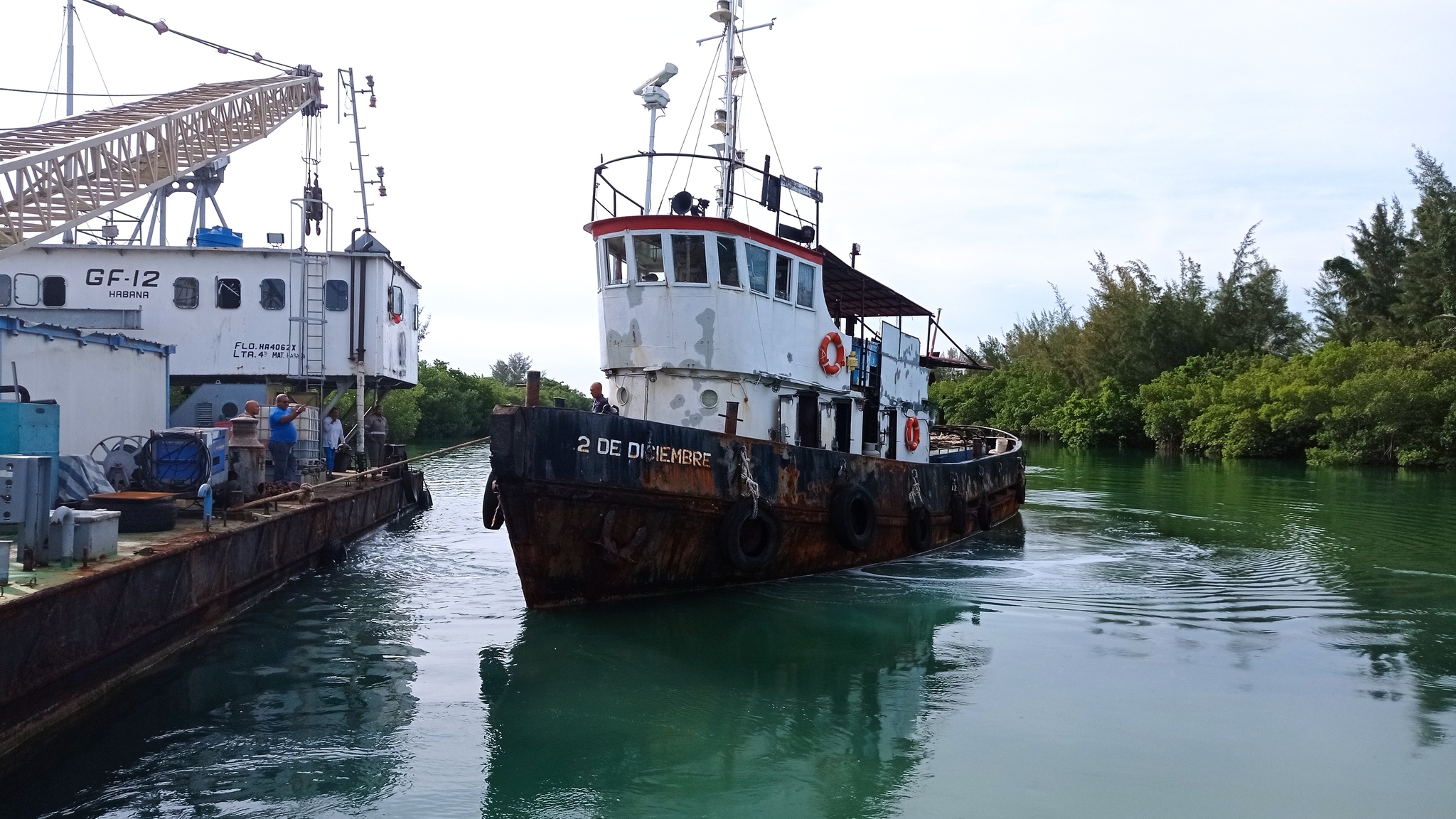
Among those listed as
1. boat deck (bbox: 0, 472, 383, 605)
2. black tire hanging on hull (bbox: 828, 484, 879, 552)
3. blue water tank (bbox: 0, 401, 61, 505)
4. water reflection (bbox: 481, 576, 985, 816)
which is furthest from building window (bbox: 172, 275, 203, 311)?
black tire hanging on hull (bbox: 828, 484, 879, 552)

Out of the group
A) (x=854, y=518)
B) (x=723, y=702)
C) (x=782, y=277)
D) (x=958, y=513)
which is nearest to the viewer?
(x=723, y=702)

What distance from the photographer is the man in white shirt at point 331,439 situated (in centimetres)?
1593

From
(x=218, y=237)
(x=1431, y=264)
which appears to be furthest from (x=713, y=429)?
(x=1431, y=264)

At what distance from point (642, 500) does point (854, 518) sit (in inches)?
130

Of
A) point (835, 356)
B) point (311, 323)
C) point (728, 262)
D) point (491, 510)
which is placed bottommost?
point (491, 510)

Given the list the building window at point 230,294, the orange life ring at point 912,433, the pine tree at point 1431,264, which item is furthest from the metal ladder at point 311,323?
the pine tree at point 1431,264

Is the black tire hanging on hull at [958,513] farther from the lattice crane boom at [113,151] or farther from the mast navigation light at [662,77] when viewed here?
the lattice crane boom at [113,151]

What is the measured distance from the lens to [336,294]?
16.5 metres

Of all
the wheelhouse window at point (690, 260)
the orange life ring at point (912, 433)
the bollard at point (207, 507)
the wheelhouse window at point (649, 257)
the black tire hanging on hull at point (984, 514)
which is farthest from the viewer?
the black tire hanging on hull at point (984, 514)

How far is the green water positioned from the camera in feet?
20.0

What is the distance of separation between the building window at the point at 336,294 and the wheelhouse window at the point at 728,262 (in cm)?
793

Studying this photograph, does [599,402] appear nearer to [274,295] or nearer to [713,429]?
[713,429]

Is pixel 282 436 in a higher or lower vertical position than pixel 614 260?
lower

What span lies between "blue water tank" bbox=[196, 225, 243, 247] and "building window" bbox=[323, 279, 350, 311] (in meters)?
1.91
